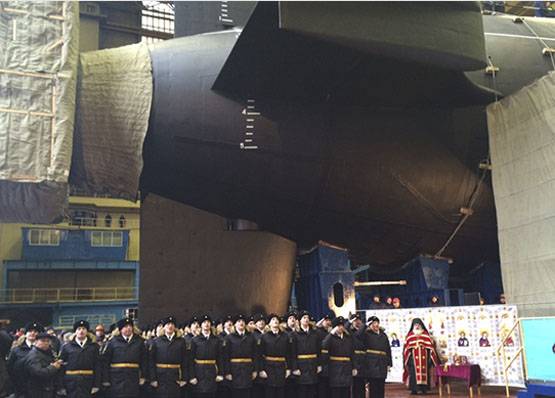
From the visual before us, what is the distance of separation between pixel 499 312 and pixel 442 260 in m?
2.40

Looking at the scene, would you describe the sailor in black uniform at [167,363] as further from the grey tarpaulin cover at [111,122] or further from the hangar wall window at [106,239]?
the hangar wall window at [106,239]

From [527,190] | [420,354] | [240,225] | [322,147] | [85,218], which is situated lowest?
[420,354]

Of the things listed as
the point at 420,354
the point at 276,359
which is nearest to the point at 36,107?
the point at 276,359

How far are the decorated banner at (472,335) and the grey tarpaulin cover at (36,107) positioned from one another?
20.7 feet

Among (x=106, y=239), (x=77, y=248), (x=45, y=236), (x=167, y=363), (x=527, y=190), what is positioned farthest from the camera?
(x=106, y=239)

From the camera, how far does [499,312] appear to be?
891cm

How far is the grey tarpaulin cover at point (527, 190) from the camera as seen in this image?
814 centimetres

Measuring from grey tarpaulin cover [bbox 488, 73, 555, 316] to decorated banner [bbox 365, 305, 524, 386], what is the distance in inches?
17.4

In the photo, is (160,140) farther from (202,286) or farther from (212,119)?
(202,286)

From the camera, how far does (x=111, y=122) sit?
8.30m

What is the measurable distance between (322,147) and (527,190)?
3311mm

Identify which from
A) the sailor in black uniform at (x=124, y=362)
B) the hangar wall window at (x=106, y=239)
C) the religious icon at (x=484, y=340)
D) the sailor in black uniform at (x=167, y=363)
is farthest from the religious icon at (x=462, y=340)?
the hangar wall window at (x=106, y=239)

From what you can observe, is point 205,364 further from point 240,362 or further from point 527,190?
point 527,190

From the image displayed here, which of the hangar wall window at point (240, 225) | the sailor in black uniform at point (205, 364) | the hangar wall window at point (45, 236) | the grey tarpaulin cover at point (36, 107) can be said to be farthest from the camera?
the hangar wall window at point (45, 236)
